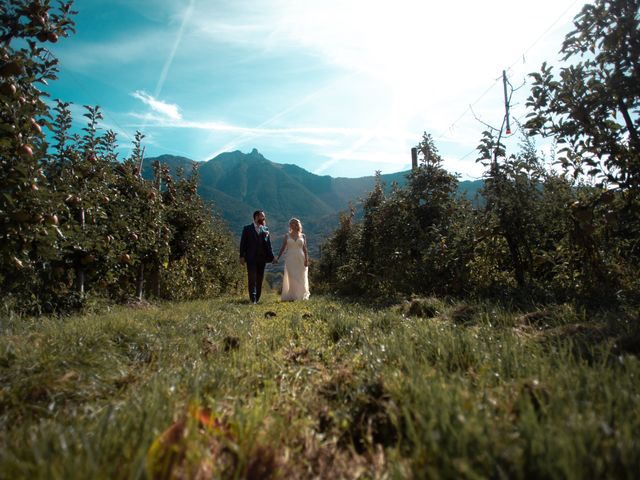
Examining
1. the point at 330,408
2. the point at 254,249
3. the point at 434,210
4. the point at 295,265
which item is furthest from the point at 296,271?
the point at 330,408

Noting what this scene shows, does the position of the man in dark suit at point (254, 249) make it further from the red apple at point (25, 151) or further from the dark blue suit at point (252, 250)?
the red apple at point (25, 151)

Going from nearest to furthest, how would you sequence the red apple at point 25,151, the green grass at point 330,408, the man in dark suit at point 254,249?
1. the green grass at point 330,408
2. the red apple at point 25,151
3. the man in dark suit at point 254,249

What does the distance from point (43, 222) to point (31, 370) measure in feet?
7.50

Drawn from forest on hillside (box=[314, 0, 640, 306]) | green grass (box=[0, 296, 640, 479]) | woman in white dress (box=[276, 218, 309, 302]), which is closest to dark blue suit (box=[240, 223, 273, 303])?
woman in white dress (box=[276, 218, 309, 302])

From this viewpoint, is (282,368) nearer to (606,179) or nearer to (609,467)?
(609,467)

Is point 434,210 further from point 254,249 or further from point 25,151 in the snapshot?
point 25,151

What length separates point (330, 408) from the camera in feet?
5.29

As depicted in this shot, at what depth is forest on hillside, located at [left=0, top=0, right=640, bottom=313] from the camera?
330 centimetres

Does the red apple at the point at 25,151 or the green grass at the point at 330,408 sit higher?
the red apple at the point at 25,151

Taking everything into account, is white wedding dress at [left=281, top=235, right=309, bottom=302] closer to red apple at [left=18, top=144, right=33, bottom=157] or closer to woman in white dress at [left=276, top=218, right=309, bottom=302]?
woman in white dress at [left=276, top=218, right=309, bottom=302]

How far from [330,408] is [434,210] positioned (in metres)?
6.01

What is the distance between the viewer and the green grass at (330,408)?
995mm

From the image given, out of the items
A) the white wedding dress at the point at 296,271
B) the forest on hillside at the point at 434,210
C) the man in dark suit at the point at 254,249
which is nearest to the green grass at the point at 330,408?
the forest on hillside at the point at 434,210

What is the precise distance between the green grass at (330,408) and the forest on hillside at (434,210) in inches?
61.7
